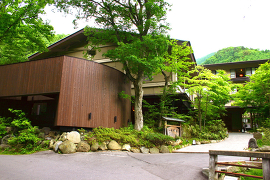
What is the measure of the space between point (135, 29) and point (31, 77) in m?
7.39

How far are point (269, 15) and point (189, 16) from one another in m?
1.62

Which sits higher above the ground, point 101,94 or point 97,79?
point 97,79

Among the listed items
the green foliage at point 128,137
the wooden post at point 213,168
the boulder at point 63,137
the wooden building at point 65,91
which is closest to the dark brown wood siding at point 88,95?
the wooden building at point 65,91

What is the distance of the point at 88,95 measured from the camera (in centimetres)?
1077

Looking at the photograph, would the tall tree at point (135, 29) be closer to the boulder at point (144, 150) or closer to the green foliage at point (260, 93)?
the boulder at point (144, 150)

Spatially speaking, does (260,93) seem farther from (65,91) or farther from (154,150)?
(65,91)

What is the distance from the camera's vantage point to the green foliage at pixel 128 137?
1004cm

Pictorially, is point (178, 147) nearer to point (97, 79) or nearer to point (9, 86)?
point (97, 79)

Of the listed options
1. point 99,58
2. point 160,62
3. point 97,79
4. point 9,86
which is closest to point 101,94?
point 97,79

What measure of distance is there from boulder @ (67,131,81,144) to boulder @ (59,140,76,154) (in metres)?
0.34

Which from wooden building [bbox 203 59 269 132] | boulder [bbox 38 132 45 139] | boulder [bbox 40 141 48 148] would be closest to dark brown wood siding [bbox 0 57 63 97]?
boulder [bbox 38 132 45 139]

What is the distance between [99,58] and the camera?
18.3 m

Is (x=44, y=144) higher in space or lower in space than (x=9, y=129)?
lower

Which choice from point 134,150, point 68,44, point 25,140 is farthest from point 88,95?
point 68,44
